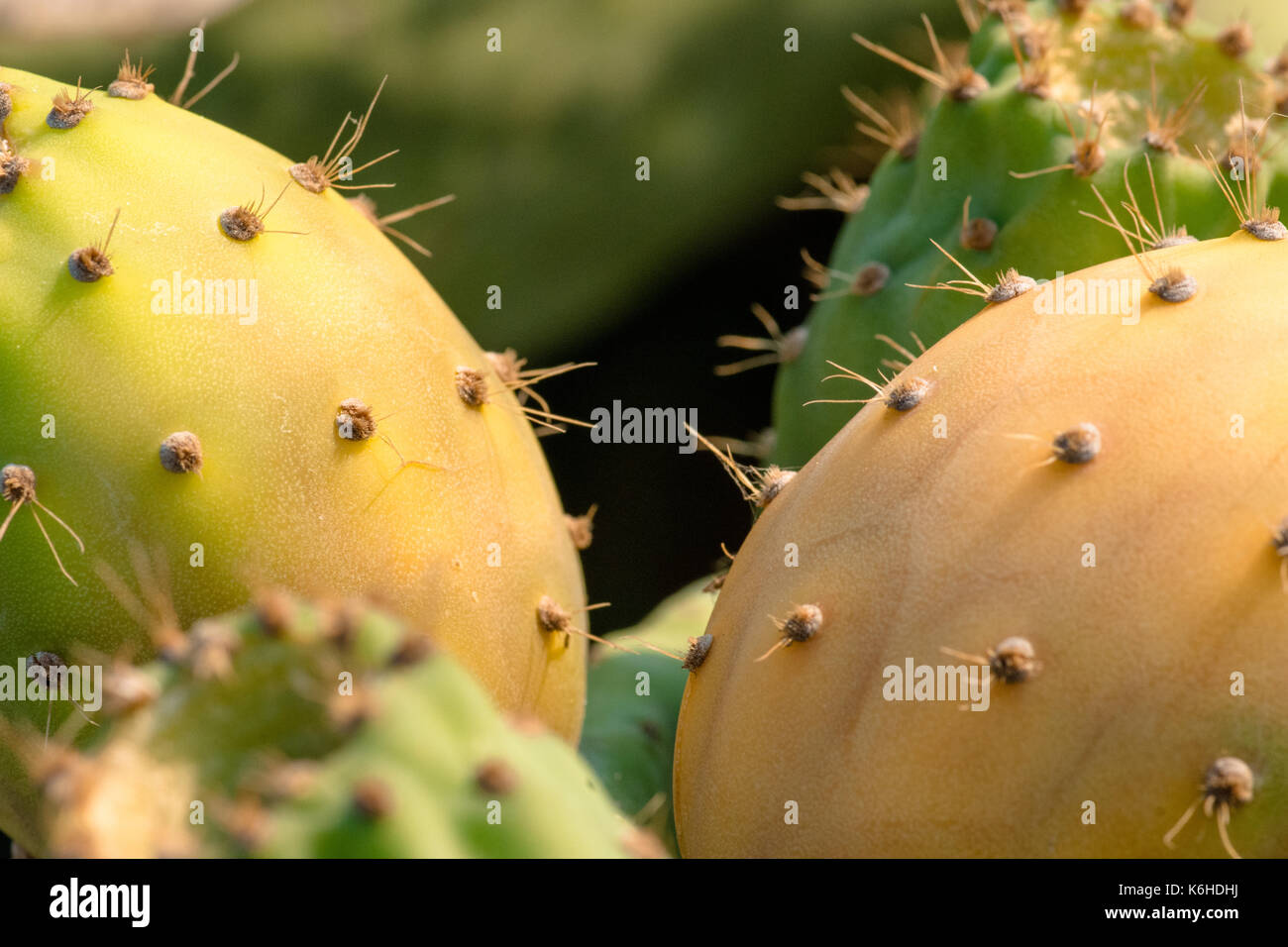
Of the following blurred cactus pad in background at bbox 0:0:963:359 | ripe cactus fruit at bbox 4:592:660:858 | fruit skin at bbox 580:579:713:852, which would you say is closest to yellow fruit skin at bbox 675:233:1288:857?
ripe cactus fruit at bbox 4:592:660:858

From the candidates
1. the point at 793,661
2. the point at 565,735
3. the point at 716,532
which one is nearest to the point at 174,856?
the point at 793,661

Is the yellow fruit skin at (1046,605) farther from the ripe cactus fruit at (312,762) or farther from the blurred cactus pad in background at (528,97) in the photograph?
the blurred cactus pad in background at (528,97)

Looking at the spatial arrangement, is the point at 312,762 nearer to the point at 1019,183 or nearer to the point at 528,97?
the point at 1019,183

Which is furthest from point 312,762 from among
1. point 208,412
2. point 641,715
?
point 641,715

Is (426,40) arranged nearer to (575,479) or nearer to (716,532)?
(575,479)

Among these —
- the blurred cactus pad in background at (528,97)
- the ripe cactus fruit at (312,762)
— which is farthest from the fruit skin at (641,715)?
the blurred cactus pad in background at (528,97)

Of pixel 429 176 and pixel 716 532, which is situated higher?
pixel 429 176
